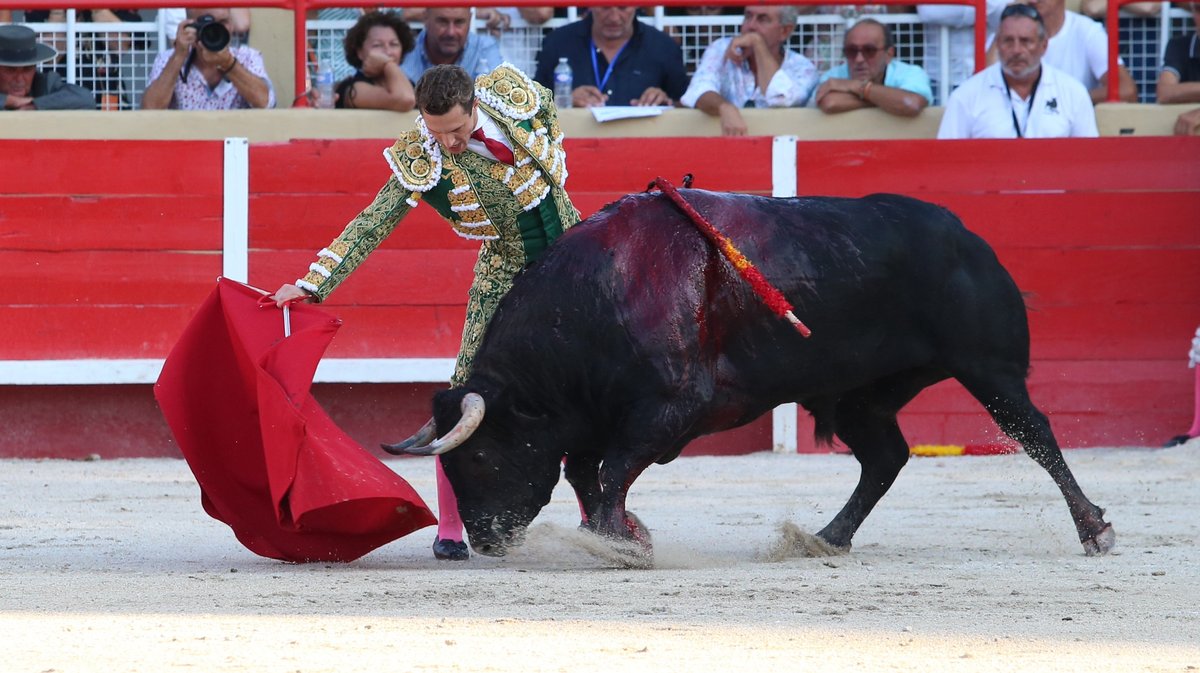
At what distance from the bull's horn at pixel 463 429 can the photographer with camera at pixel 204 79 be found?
3.06 m

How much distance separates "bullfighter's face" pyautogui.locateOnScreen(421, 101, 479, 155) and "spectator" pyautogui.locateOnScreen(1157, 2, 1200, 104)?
3.69 m

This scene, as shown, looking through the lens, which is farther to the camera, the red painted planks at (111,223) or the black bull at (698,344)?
the red painted planks at (111,223)

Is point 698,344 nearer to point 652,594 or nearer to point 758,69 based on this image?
point 652,594

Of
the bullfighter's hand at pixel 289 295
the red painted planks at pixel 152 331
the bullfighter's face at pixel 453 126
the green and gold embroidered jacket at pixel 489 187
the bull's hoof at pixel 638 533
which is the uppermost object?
the bullfighter's face at pixel 453 126

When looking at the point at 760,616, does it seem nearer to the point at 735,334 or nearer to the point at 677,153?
the point at 735,334

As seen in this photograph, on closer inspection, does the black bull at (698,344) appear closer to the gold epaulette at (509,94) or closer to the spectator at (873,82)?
the gold epaulette at (509,94)

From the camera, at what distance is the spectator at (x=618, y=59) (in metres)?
6.64

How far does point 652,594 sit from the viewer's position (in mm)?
3453

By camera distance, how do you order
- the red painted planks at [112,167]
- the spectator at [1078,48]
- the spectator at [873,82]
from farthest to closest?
the spectator at [1078,48] < the spectator at [873,82] < the red painted planks at [112,167]

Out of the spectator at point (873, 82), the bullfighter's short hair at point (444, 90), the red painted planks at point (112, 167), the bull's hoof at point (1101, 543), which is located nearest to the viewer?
the bullfighter's short hair at point (444, 90)

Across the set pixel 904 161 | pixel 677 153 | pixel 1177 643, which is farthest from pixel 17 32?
pixel 1177 643

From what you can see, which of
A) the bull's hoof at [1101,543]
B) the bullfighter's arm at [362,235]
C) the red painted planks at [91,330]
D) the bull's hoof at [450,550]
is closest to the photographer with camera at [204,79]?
the red painted planks at [91,330]

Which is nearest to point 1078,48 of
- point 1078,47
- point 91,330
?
point 1078,47

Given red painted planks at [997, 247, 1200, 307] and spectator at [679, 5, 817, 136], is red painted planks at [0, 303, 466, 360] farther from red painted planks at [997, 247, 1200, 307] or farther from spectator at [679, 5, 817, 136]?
red painted planks at [997, 247, 1200, 307]
